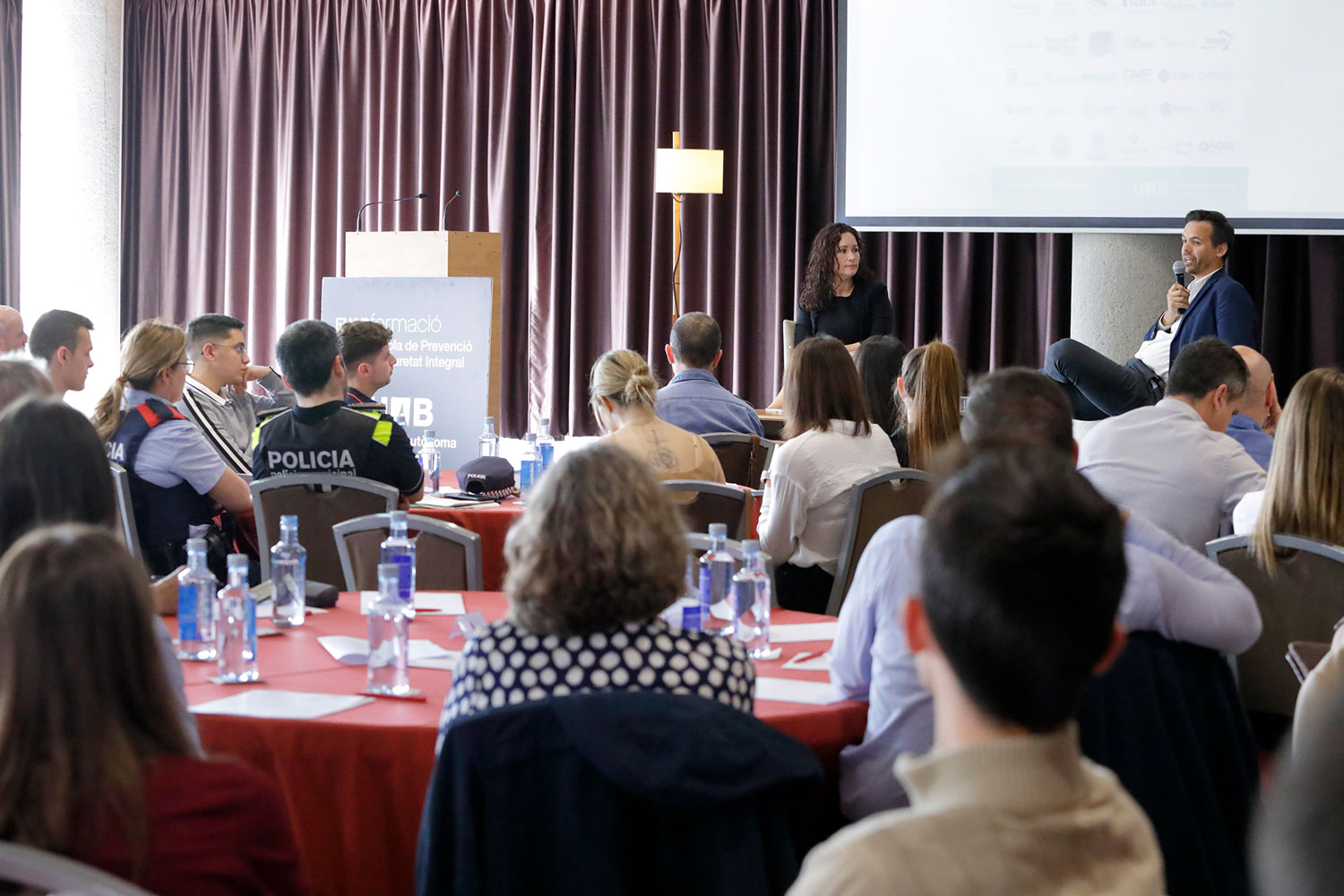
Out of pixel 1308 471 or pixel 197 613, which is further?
pixel 1308 471

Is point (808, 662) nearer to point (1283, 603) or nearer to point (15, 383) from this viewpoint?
point (1283, 603)

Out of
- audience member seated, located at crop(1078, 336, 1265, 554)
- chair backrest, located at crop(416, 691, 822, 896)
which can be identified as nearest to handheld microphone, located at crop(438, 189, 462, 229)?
audience member seated, located at crop(1078, 336, 1265, 554)

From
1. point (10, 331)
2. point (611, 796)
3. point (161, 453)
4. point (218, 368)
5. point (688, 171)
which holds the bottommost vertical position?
point (611, 796)

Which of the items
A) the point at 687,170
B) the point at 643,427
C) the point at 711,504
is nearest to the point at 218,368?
the point at 643,427

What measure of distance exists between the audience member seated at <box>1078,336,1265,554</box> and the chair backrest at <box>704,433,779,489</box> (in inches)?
74.2

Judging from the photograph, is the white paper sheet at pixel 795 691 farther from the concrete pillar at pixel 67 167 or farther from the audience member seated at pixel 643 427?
the concrete pillar at pixel 67 167

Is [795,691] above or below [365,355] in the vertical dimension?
below

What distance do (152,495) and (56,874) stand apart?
315 centimetres

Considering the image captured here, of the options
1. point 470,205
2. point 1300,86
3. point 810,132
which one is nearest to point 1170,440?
point 1300,86

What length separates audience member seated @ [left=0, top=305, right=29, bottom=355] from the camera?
5852 mm

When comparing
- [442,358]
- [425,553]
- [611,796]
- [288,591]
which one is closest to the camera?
[611,796]

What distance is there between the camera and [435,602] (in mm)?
3152

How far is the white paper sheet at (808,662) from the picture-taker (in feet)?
8.52

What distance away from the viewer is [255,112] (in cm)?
971
